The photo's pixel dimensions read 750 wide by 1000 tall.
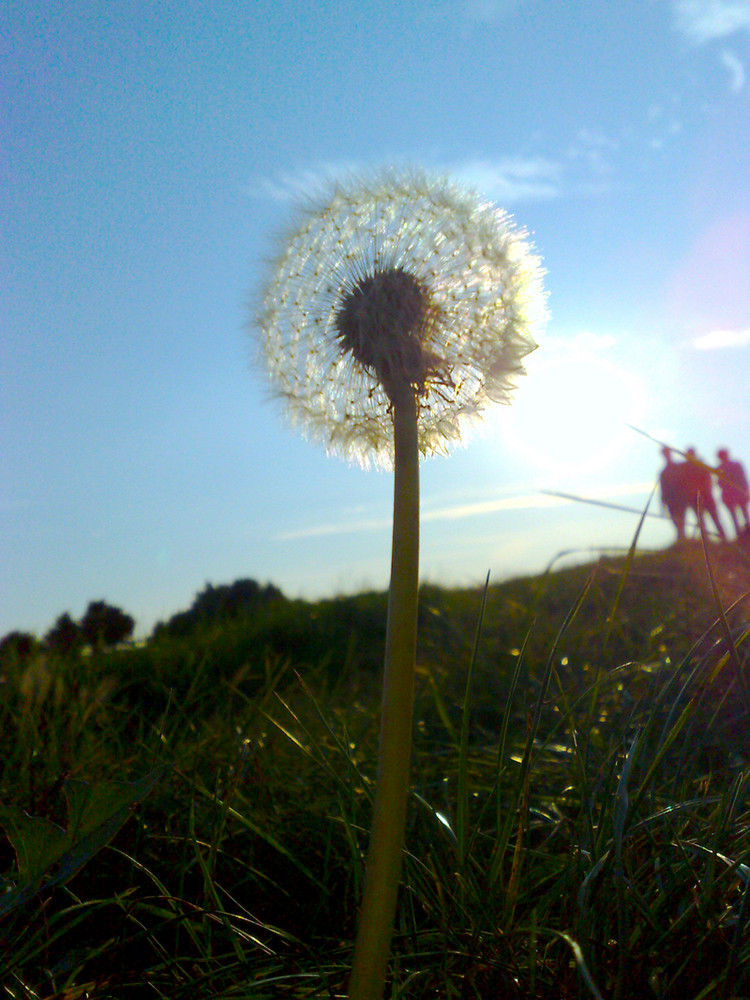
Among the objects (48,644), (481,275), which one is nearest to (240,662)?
(48,644)

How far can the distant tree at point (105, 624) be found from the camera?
436 centimetres

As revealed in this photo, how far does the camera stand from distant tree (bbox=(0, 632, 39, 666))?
3.63 metres

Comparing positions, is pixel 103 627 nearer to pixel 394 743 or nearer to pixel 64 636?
pixel 64 636

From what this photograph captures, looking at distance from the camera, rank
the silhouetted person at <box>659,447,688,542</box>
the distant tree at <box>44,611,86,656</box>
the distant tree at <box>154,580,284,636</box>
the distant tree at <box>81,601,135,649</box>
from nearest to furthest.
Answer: the distant tree at <box>44,611,86,656</box>
the distant tree at <box>81,601,135,649</box>
the silhouetted person at <box>659,447,688,542</box>
the distant tree at <box>154,580,284,636</box>

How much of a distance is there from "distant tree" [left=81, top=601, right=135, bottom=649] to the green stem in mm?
3659

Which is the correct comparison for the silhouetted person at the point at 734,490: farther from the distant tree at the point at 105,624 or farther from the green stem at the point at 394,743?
the distant tree at the point at 105,624

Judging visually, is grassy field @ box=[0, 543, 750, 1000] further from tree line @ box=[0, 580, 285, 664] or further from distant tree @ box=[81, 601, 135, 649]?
distant tree @ box=[81, 601, 135, 649]

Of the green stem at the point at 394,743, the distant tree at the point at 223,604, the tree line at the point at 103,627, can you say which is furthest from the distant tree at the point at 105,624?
the green stem at the point at 394,743

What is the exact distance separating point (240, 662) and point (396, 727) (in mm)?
4036

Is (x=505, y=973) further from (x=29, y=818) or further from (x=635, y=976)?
(x=29, y=818)

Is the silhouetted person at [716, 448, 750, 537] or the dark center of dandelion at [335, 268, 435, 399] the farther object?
the silhouetted person at [716, 448, 750, 537]

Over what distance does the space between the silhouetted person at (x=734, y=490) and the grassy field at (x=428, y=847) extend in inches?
15.3

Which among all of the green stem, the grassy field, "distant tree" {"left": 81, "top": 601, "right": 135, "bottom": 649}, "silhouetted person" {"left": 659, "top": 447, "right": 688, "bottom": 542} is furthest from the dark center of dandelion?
"silhouetted person" {"left": 659, "top": 447, "right": 688, "bottom": 542}

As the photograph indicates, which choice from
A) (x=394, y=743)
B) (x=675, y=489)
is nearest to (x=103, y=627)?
(x=394, y=743)
